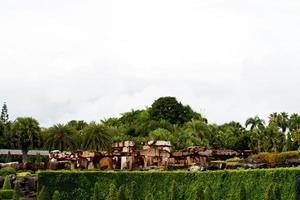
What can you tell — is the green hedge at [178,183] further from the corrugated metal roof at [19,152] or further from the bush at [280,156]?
the corrugated metal roof at [19,152]

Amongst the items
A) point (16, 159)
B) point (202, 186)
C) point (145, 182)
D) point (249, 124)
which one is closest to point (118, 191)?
point (145, 182)

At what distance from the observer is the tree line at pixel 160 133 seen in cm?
5159

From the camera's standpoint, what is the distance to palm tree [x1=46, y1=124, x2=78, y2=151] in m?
52.4

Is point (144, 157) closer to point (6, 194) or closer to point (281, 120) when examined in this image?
point (6, 194)

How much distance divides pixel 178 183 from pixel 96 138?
23.2m

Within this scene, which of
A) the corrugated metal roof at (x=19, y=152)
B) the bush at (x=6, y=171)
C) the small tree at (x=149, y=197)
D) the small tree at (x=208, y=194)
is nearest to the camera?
the small tree at (x=208, y=194)

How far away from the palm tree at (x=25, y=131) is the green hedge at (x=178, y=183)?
924 inches

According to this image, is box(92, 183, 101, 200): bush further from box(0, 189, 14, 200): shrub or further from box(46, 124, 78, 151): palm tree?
box(46, 124, 78, 151): palm tree

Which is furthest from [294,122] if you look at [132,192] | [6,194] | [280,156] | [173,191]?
[173,191]

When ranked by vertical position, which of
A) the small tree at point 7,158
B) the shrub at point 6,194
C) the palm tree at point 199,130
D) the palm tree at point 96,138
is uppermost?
the palm tree at point 199,130

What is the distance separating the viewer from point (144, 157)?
111ft

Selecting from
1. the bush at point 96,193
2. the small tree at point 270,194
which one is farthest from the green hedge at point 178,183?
the small tree at point 270,194

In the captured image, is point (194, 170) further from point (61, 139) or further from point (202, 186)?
point (61, 139)

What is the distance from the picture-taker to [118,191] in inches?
1069
